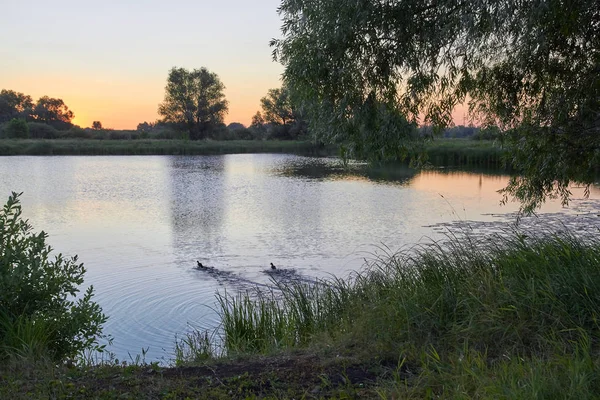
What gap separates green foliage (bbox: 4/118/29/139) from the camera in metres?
75.9

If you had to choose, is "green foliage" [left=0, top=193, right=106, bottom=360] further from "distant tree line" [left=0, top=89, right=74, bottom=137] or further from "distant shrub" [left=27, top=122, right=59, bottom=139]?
"distant tree line" [left=0, top=89, right=74, bottom=137]

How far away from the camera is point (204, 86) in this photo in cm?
8462

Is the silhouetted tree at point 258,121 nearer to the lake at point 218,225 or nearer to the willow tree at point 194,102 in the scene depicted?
the willow tree at point 194,102

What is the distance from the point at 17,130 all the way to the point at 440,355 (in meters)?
81.4

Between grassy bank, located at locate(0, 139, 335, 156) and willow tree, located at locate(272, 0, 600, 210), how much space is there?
54860 mm

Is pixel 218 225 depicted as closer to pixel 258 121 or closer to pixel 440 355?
pixel 440 355

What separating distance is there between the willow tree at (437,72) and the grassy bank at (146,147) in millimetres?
54860

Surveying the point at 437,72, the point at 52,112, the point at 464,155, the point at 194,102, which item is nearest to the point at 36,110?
the point at 52,112

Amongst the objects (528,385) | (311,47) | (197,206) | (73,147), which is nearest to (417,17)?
(311,47)

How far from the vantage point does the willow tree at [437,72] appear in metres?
7.68

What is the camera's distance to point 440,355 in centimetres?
487

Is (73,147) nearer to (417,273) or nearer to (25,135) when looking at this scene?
(25,135)

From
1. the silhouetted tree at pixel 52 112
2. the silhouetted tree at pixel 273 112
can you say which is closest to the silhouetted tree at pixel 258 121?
the silhouetted tree at pixel 273 112

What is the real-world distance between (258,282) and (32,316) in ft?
20.7
